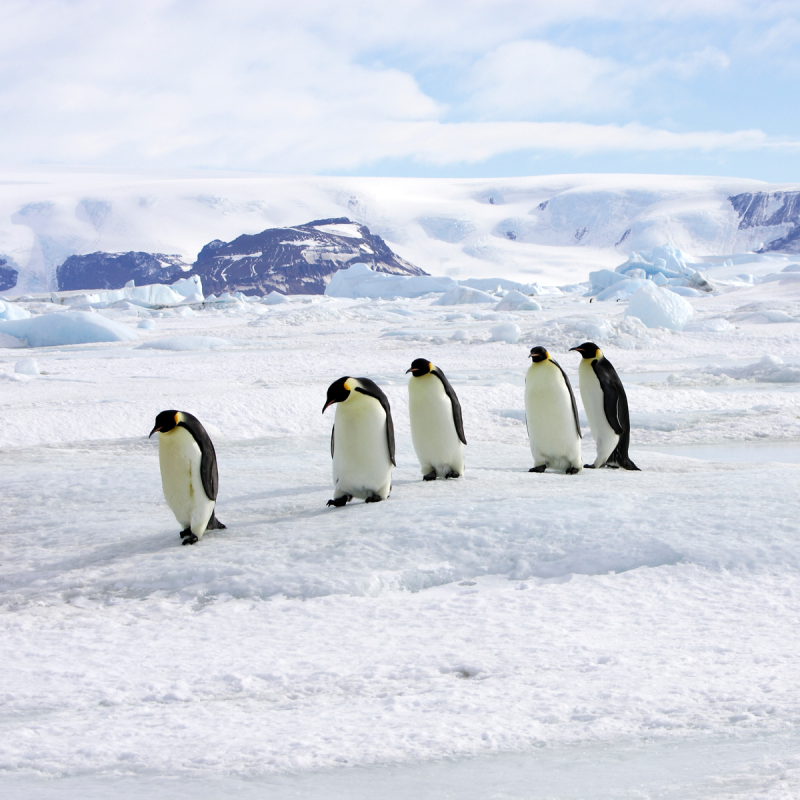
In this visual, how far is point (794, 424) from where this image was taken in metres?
6.36

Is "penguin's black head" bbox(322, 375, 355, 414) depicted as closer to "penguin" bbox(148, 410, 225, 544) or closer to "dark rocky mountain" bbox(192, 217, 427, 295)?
"penguin" bbox(148, 410, 225, 544)

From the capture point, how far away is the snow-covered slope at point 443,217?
83312 mm

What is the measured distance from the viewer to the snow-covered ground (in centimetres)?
157

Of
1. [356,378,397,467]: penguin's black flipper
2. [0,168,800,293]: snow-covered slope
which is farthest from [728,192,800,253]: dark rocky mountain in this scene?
[356,378,397,467]: penguin's black flipper

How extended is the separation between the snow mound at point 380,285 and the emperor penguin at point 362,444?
34.7 meters

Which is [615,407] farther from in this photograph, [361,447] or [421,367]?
[361,447]

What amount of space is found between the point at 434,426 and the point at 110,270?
9669 centimetres

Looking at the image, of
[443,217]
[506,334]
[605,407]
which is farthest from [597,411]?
[443,217]

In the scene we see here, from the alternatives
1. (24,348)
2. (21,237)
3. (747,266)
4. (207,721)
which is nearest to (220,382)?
(207,721)

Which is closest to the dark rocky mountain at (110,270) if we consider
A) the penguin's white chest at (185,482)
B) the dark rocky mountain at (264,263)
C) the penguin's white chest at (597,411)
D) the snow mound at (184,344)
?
the dark rocky mountain at (264,263)

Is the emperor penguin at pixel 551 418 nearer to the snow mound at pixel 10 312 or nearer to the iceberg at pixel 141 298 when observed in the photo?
the snow mound at pixel 10 312

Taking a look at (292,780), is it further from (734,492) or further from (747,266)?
(747,266)

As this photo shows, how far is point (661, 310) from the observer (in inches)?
583

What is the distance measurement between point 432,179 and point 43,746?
121525 mm
